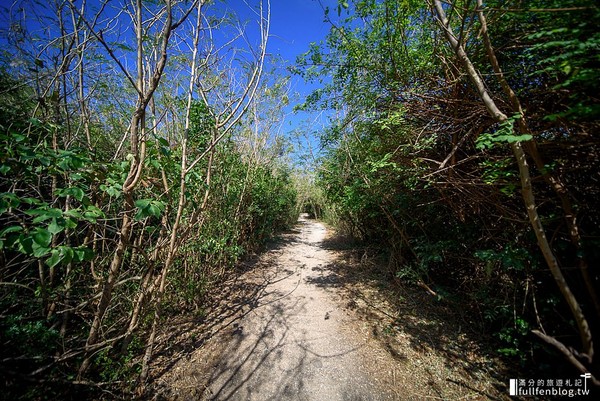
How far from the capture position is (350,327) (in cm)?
331

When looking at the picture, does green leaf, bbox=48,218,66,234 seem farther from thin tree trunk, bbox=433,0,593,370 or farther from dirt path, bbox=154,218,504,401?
thin tree trunk, bbox=433,0,593,370

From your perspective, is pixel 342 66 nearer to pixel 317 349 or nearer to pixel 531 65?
pixel 531 65

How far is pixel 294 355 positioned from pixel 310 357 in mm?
219

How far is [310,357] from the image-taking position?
2688mm

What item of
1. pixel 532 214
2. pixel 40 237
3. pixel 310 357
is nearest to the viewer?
pixel 40 237

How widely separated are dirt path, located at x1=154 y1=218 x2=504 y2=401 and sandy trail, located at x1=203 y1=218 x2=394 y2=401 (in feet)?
0.04

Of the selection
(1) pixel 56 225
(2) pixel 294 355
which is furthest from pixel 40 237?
(2) pixel 294 355

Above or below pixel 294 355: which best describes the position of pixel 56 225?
above

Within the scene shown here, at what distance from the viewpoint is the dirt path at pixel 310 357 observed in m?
2.22

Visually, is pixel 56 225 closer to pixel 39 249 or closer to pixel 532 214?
pixel 39 249

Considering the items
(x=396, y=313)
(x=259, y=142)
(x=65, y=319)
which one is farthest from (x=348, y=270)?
(x=65, y=319)

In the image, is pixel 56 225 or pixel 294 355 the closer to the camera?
pixel 56 225

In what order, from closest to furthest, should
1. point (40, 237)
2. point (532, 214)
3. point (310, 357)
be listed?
point (40, 237) < point (532, 214) < point (310, 357)

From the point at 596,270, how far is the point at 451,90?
99.1 inches
